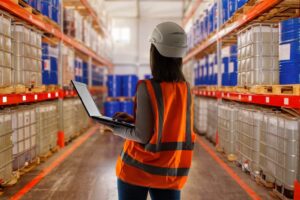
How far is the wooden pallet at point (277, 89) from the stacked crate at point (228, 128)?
1.34m

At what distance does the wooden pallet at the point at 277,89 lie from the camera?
3879 mm

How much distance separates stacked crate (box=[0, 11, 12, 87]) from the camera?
4.61 m

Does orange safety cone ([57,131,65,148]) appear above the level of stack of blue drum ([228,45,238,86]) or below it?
below

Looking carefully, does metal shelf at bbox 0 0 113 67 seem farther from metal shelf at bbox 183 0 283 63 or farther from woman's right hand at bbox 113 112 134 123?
metal shelf at bbox 183 0 283 63

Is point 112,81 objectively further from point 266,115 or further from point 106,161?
point 266,115

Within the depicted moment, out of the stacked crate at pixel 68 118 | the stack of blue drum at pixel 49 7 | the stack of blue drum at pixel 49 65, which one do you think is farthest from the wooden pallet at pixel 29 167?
the stack of blue drum at pixel 49 7

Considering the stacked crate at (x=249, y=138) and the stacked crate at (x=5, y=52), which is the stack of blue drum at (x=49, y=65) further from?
the stacked crate at (x=249, y=138)

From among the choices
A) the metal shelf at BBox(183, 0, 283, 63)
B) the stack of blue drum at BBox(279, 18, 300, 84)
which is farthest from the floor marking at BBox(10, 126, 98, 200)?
the metal shelf at BBox(183, 0, 283, 63)

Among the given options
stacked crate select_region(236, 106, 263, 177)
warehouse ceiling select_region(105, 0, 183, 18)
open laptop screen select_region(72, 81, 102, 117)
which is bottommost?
stacked crate select_region(236, 106, 263, 177)

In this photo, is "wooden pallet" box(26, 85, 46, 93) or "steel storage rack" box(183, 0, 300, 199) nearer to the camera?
"steel storage rack" box(183, 0, 300, 199)

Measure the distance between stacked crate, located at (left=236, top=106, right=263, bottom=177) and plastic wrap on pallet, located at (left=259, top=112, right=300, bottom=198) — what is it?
216 millimetres

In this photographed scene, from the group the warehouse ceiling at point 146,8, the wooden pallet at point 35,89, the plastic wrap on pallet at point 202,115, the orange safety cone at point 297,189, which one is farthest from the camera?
the warehouse ceiling at point 146,8

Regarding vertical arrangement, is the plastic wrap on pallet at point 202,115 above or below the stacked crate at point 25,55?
below

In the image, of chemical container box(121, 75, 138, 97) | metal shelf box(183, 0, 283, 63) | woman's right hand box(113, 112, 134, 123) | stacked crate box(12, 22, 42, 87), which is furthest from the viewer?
chemical container box(121, 75, 138, 97)
